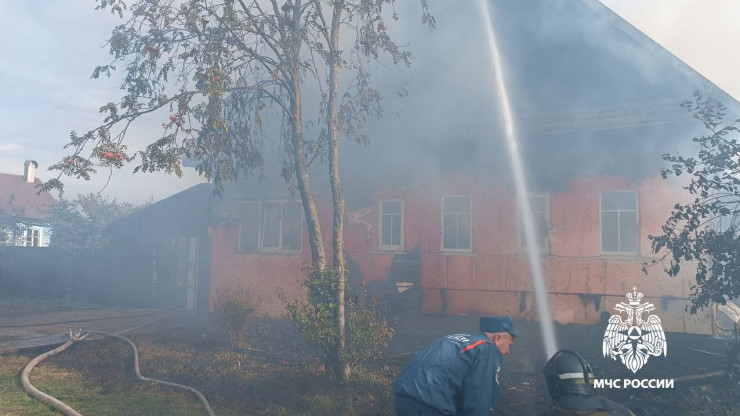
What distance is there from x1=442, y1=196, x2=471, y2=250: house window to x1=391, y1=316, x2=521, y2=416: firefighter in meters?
7.46

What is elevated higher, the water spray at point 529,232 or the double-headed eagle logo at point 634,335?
the water spray at point 529,232

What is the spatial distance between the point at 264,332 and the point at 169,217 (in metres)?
7.62

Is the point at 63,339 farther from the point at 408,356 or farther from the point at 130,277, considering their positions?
the point at 130,277

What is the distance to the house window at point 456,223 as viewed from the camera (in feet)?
34.6

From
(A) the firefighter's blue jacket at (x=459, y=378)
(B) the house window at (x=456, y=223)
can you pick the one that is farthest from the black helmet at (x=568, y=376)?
(B) the house window at (x=456, y=223)

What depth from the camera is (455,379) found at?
2.96 m

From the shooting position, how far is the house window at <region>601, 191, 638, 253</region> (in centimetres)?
941

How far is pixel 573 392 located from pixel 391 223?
344 inches

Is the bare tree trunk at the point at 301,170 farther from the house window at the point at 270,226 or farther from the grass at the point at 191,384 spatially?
the house window at the point at 270,226

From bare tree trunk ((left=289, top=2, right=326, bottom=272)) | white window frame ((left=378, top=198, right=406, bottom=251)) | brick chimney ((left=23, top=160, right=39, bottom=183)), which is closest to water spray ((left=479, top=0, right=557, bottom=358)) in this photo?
white window frame ((left=378, top=198, right=406, bottom=251))

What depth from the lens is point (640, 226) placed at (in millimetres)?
9250

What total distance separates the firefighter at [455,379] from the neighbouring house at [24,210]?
2430cm

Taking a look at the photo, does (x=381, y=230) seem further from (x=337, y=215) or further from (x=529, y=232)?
(x=337, y=215)

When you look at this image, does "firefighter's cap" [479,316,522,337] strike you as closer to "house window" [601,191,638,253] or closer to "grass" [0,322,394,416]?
"grass" [0,322,394,416]
